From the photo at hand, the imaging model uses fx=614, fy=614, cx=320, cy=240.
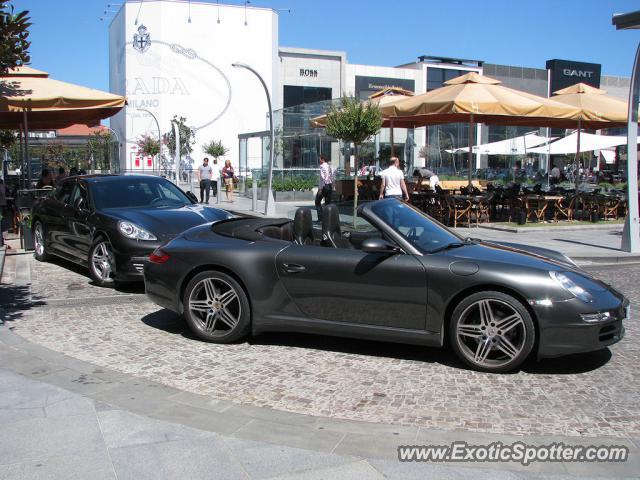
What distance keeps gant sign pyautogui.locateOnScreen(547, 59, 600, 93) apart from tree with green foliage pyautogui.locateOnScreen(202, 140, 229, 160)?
40827mm

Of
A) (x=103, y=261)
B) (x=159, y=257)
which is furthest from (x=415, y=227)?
(x=103, y=261)

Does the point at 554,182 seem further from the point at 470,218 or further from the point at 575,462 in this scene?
the point at 575,462

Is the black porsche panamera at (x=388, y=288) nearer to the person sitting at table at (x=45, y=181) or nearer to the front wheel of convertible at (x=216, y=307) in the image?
the front wheel of convertible at (x=216, y=307)

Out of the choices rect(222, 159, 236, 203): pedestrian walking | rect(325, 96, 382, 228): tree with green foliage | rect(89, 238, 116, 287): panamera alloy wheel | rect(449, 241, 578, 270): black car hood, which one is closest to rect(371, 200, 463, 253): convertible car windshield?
rect(449, 241, 578, 270): black car hood

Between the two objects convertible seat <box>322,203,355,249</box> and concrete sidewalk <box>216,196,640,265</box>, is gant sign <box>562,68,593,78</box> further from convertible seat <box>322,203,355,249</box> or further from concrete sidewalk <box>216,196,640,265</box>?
convertible seat <box>322,203,355,249</box>

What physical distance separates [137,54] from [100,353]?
59.1 metres

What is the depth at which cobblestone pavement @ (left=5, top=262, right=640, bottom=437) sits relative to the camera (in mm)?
4086

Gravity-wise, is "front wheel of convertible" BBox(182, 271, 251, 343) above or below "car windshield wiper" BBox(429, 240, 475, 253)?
below

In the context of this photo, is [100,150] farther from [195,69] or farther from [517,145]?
[517,145]

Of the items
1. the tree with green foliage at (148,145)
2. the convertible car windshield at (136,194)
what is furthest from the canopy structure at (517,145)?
the tree with green foliage at (148,145)

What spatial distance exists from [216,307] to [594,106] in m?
14.7

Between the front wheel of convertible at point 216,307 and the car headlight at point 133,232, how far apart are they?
2289 millimetres

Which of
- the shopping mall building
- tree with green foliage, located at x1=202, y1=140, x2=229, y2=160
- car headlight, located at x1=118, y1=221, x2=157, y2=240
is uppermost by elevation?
the shopping mall building

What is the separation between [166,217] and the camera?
834 centimetres
